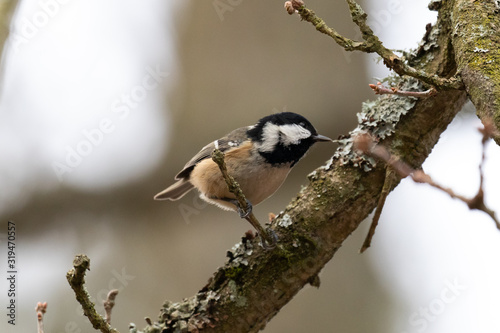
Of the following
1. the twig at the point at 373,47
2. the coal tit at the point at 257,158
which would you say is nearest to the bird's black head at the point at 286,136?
the coal tit at the point at 257,158

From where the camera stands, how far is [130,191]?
13.6 feet

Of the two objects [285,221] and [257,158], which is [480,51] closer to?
[285,221]

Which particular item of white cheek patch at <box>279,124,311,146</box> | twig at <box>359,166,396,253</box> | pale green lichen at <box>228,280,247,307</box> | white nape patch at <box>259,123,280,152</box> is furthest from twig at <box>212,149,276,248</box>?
white cheek patch at <box>279,124,311,146</box>

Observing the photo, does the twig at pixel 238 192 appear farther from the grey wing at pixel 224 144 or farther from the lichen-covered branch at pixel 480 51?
the grey wing at pixel 224 144

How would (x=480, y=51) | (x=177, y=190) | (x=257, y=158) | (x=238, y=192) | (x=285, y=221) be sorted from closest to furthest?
(x=480, y=51), (x=238, y=192), (x=285, y=221), (x=257, y=158), (x=177, y=190)

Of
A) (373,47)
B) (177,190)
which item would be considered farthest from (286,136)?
(373,47)

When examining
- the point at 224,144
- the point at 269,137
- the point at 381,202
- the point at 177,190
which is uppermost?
the point at 177,190

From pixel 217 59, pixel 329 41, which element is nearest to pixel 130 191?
pixel 217 59

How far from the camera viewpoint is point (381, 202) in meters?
2.12

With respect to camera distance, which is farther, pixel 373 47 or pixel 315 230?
pixel 315 230

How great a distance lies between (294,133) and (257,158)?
0.35 m

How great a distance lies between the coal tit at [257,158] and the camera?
3221mm

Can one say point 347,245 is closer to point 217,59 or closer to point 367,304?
point 367,304

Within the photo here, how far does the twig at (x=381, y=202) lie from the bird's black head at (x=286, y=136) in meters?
1.14
